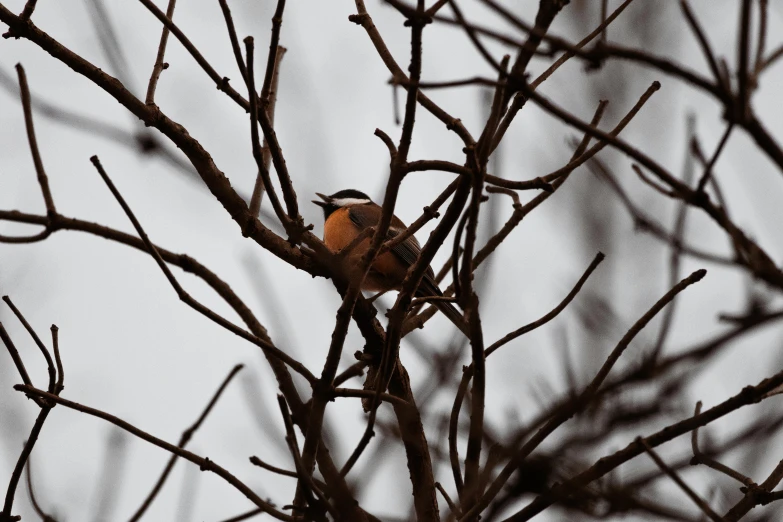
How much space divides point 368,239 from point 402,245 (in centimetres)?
25

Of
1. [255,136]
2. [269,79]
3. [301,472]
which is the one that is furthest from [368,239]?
[301,472]

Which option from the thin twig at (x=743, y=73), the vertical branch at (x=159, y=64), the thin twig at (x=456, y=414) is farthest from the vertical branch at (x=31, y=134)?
the thin twig at (x=743, y=73)

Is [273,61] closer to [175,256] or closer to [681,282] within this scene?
[175,256]

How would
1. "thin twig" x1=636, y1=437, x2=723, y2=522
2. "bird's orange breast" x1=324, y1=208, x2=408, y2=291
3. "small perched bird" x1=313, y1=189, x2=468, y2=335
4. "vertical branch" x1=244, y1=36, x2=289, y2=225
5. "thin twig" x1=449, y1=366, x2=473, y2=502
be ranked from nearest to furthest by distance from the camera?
"thin twig" x1=636, y1=437, x2=723, y2=522 < "vertical branch" x1=244, y1=36, x2=289, y2=225 < "thin twig" x1=449, y1=366, x2=473, y2=502 < "small perched bird" x1=313, y1=189, x2=468, y2=335 < "bird's orange breast" x1=324, y1=208, x2=408, y2=291

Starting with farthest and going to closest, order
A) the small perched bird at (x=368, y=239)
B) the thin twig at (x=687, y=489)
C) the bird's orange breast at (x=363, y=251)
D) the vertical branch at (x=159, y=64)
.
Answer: the bird's orange breast at (x=363, y=251) < the small perched bird at (x=368, y=239) < the vertical branch at (x=159, y=64) < the thin twig at (x=687, y=489)

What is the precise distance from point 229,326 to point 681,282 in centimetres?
126

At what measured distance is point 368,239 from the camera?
6.34 m

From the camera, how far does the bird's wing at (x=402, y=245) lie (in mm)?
5664

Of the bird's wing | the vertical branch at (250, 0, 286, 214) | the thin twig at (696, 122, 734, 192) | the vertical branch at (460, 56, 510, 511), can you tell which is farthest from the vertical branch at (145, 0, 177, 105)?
the bird's wing

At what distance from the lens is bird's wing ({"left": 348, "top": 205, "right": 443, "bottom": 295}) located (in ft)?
18.6

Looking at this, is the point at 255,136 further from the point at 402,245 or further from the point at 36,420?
the point at 402,245

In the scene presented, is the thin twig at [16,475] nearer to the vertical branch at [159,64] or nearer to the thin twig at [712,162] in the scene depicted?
the vertical branch at [159,64]

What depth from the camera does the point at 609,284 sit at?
608cm

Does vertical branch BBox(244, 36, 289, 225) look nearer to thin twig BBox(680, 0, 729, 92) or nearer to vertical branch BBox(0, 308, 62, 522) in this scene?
vertical branch BBox(0, 308, 62, 522)
